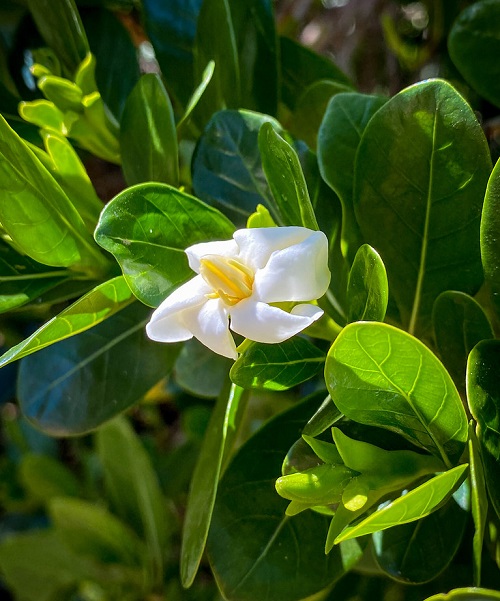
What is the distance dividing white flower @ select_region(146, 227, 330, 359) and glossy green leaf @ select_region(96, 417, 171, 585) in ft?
2.92

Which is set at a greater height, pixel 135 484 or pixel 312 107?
pixel 312 107

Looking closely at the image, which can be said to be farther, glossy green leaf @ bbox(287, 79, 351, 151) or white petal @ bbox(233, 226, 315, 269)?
glossy green leaf @ bbox(287, 79, 351, 151)

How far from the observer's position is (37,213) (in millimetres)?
659

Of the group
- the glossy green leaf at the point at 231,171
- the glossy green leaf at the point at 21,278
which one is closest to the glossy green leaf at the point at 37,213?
the glossy green leaf at the point at 21,278

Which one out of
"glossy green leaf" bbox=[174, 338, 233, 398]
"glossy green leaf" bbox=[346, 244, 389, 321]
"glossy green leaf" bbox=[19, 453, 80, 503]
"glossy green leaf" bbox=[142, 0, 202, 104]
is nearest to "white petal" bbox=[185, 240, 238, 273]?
"glossy green leaf" bbox=[346, 244, 389, 321]

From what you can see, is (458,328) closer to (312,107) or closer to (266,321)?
(266,321)

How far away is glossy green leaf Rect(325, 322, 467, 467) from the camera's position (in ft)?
1.67

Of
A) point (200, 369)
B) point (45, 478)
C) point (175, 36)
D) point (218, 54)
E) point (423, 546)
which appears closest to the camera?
point (423, 546)

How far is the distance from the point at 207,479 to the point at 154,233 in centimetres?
25

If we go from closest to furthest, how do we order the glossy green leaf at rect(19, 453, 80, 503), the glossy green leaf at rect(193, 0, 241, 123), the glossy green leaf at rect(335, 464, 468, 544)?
the glossy green leaf at rect(335, 464, 468, 544) → the glossy green leaf at rect(193, 0, 241, 123) → the glossy green leaf at rect(19, 453, 80, 503)

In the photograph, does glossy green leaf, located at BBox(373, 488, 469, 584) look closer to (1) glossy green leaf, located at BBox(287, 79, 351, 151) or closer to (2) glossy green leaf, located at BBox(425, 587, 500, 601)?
(2) glossy green leaf, located at BBox(425, 587, 500, 601)

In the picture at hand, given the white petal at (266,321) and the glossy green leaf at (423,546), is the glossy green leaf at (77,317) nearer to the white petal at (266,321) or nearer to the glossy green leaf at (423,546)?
the white petal at (266,321)

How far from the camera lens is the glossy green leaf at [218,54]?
82cm

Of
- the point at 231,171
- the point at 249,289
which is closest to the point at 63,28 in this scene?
the point at 231,171
